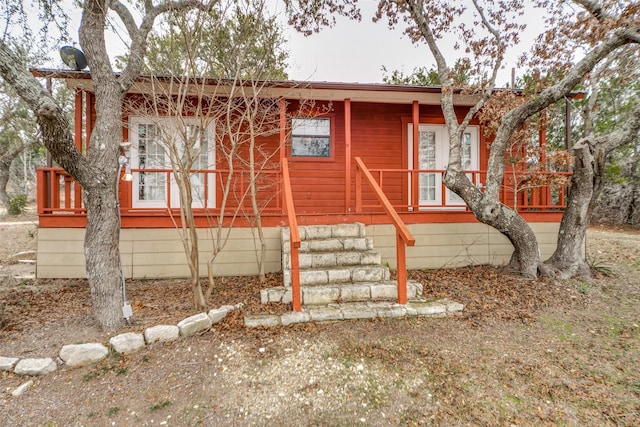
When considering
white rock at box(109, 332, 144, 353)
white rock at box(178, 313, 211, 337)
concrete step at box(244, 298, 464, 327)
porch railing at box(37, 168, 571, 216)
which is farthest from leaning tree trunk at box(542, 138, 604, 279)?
white rock at box(109, 332, 144, 353)

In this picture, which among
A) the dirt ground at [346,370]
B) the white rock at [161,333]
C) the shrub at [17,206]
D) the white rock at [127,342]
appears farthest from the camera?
the shrub at [17,206]

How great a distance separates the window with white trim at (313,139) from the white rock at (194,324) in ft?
14.2

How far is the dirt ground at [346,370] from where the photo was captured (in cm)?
204

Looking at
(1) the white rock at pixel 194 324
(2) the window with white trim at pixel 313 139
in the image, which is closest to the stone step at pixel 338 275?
(1) the white rock at pixel 194 324

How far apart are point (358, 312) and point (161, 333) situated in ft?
6.51

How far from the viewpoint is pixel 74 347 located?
2570 mm

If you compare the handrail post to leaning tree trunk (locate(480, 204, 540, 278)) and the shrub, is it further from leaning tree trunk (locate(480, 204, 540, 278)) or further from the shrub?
the shrub

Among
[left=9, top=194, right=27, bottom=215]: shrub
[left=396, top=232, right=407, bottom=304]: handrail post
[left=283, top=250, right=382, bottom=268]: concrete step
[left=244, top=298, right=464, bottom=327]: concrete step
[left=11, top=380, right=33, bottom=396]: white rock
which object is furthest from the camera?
[left=9, top=194, right=27, bottom=215]: shrub

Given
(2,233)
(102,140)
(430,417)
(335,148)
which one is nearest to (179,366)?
(430,417)

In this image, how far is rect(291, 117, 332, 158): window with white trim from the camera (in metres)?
6.60

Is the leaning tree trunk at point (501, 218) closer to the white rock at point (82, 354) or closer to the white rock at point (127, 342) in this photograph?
the white rock at point (127, 342)

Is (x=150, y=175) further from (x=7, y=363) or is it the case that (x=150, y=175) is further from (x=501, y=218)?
(x=501, y=218)

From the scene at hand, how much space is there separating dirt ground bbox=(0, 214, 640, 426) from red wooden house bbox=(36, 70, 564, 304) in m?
1.11

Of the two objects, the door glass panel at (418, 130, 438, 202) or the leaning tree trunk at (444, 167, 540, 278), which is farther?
the door glass panel at (418, 130, 438, 202)
